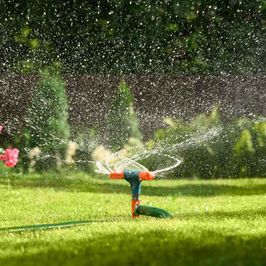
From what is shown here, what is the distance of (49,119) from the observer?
606 inches

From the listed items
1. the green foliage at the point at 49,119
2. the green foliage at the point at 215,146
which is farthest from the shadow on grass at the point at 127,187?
the green foliage at the point at 49,119

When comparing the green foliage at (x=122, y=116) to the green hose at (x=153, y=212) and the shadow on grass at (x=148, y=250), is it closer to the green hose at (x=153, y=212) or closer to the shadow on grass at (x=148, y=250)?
the green hose at (x=153, y=212)

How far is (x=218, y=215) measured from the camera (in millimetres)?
8102

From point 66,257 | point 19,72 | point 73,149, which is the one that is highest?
point 19,72

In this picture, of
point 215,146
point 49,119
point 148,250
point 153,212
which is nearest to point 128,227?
point 153,212

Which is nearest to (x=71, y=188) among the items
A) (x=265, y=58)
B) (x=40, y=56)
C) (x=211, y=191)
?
(x=211, y=191)

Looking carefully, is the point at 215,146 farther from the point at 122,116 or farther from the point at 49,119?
the point at 49,119

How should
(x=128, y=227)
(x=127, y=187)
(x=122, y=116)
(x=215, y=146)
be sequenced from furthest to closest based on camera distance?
(x=122, y=116)
(x=215, y=146)
(x=127, y=187)
(x=128, y=227)

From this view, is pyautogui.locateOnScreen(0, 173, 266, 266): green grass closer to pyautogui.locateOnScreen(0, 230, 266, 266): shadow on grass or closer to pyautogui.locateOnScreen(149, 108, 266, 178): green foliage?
pyautogui.locateOnScreen(0, 230, 266, 266): shadow on grass

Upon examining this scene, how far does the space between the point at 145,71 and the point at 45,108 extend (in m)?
2.16

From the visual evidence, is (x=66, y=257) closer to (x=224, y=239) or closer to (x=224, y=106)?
(x=224, y=239)

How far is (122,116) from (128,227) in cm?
944

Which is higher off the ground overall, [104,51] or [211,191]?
[104,51]

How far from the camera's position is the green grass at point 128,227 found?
5121 mm
